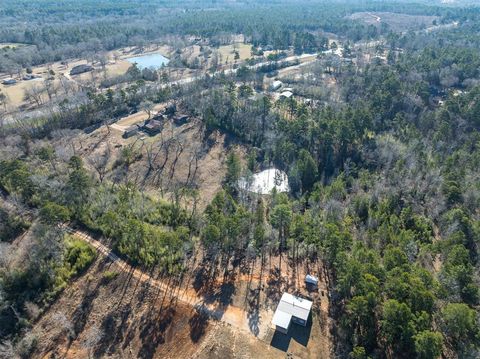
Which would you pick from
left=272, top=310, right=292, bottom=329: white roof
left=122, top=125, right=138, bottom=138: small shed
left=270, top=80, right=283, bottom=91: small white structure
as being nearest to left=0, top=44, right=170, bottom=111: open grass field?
left=122, top=125, right=138, bottom=138: small shed

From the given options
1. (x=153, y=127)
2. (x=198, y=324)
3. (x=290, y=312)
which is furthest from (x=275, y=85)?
(x=198, y=324)

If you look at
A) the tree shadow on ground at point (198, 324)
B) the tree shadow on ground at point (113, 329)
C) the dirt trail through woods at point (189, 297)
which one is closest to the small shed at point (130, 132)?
the dirt trail through woods at point (189, 297)

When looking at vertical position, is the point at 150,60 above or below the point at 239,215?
below

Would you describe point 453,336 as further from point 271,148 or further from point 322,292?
point 271,148

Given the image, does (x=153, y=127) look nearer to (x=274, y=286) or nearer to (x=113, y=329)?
(x=113, y=329)

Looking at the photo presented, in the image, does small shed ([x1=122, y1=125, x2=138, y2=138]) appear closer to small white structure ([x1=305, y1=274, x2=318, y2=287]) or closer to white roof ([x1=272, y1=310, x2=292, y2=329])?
small white structure ([x1=305, y1=274, x2=318, y2=287])

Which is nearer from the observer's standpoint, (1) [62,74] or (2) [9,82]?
(2) [9,82]

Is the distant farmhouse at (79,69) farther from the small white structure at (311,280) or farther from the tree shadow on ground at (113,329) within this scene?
the small white structure at (311,280)
